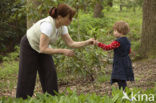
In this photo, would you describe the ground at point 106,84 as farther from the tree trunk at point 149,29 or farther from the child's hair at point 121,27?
the child's hair at point 121,27

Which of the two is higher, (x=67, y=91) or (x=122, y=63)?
(x=122, y=63)

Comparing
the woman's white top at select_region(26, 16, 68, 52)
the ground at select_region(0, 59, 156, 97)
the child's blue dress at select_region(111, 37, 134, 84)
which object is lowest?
the ground at select_region(0, 59, 156, 97)

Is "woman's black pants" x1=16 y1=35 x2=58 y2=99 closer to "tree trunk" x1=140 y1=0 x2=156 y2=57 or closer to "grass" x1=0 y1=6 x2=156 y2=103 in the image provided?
"grass" x1=0 y1=6 x2=156 y2=103

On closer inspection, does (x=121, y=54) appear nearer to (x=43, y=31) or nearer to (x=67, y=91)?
(x=43, y=31)

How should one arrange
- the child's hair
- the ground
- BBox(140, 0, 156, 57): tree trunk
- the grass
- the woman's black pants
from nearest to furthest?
the grass
the woman's black pants
the child's hair
the ground
BBox(140, 0, 156, 57): tree trunk

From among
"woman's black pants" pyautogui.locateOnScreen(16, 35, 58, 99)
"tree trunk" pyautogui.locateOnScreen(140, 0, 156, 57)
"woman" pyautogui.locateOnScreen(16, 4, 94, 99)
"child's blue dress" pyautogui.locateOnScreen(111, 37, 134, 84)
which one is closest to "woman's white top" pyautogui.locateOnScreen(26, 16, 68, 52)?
A: "woman" pyautogui.locateOnScreen(16, 4, 94, 99)

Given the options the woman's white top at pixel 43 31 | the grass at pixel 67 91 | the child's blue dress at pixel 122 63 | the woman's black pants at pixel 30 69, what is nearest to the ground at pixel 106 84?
the grass at pixel 67 91

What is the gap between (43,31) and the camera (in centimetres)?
356

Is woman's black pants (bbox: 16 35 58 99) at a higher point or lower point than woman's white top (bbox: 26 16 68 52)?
lower

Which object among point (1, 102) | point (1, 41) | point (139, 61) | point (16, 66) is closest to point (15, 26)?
point (1, 41)

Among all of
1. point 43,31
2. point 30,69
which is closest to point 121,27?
point 43,31

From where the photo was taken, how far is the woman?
3654 millimetres

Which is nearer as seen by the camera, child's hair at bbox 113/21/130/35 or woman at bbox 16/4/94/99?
woman at bbox 16/4/94/99

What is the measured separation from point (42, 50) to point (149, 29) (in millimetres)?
5074
